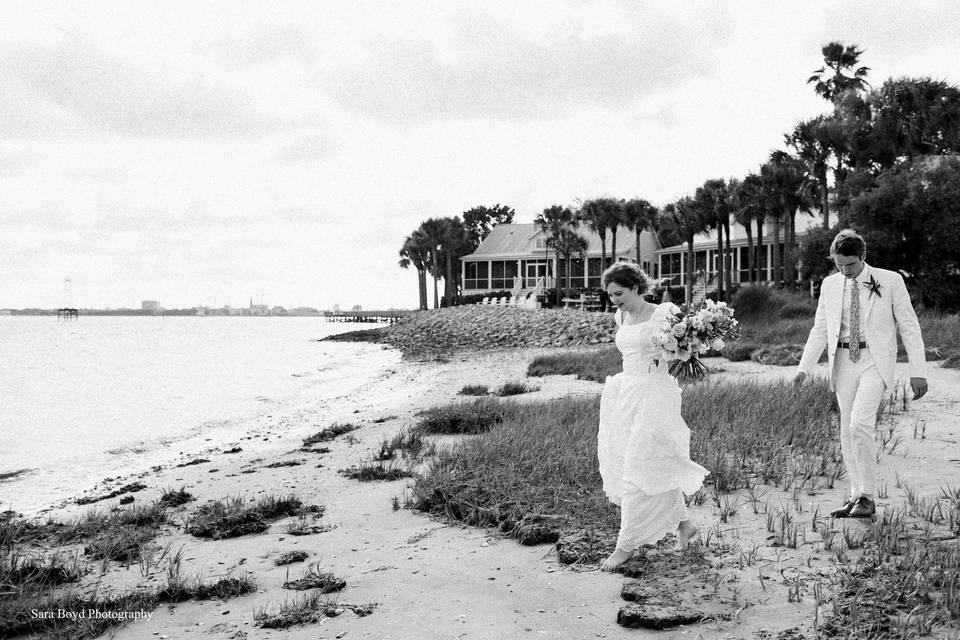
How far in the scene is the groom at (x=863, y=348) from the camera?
5.20 m

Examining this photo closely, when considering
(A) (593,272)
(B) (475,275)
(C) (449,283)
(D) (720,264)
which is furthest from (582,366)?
(C) (449,283)

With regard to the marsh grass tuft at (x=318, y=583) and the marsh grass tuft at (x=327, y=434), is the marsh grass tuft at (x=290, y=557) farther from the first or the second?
the marsh grass tuft at (x=327, y=434)

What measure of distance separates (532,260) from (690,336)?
5297cm

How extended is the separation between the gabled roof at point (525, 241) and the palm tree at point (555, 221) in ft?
5.07

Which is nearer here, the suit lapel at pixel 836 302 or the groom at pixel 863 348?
the groom at pixel 863 348

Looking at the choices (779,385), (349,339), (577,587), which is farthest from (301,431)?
(349,339)

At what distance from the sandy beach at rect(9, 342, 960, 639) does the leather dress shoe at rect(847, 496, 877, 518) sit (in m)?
0.39

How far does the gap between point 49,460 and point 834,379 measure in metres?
13.2

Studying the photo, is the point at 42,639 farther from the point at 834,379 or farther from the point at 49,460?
the point at 49,460

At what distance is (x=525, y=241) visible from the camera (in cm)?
5800

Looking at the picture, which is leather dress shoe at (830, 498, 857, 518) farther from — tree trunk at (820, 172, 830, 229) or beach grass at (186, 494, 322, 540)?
tree trunk at (820, 172, 830, 229)

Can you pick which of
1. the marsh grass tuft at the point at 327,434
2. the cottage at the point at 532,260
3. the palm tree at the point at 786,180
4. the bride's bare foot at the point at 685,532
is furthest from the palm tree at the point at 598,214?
the bride's bare foot at the point at 685,532

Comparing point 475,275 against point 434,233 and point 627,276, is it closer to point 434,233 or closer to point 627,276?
point 434,233

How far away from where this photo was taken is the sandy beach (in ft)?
13.3
